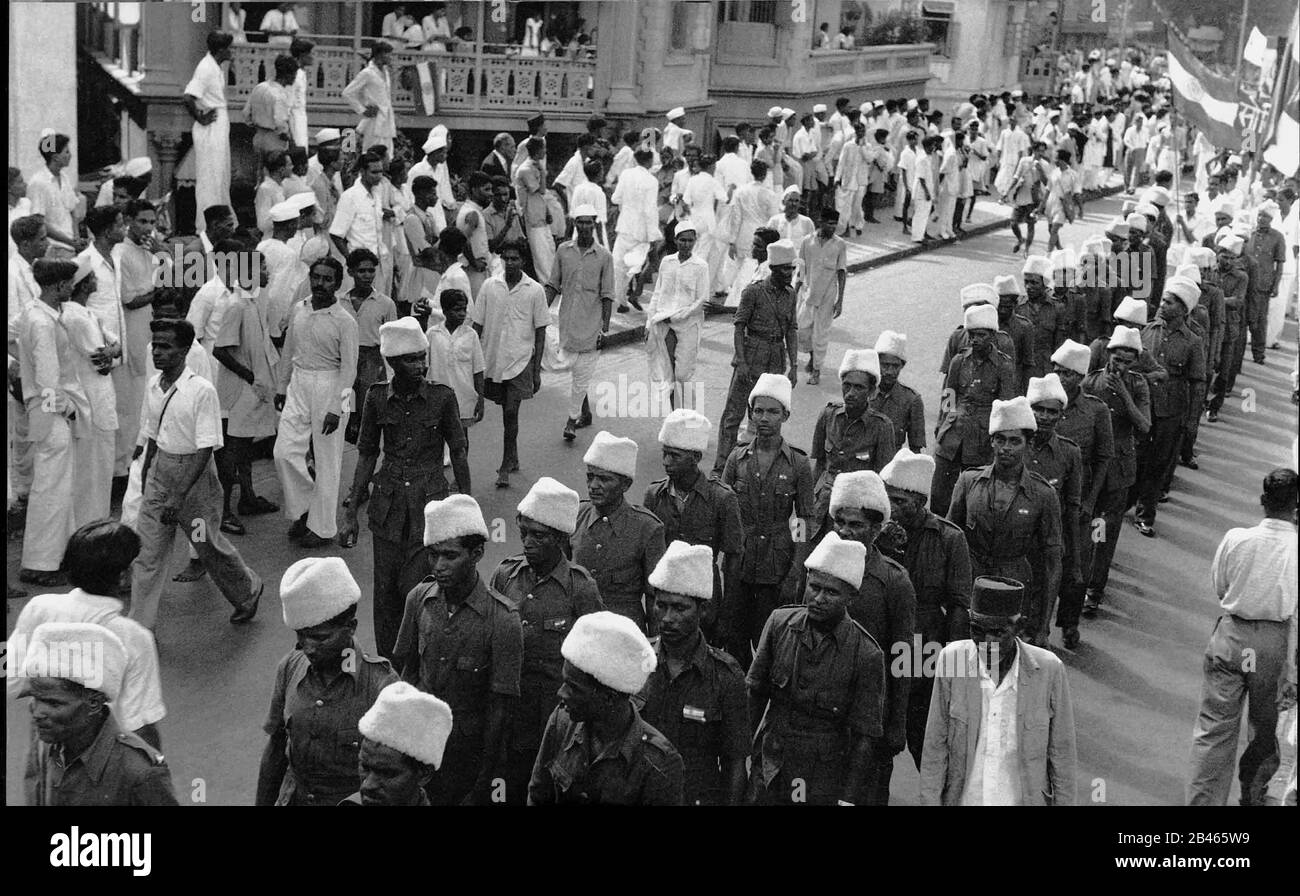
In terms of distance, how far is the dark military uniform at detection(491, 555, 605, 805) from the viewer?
638 cm

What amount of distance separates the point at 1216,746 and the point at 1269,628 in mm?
565

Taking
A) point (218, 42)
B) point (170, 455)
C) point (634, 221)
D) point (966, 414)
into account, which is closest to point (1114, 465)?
point (966, 414)

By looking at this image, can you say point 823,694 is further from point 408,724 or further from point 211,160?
point 211,160

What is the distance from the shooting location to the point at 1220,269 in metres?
16.1

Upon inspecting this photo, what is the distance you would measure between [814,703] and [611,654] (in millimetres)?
1231

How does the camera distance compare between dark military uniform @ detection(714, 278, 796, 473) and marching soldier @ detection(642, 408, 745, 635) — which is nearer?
marching soldier @ detection(642, 408, 745, 635)

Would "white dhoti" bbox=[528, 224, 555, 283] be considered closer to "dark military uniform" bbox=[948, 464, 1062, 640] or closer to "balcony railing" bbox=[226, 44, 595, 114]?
"balcony railing" bbox=[226, 44, 595, 114]

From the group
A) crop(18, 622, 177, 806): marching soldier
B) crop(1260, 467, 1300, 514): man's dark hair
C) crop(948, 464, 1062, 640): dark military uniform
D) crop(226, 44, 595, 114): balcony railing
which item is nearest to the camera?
crop(18, 622, 177, 806): marching soldier

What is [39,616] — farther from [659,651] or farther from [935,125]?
[935,125]

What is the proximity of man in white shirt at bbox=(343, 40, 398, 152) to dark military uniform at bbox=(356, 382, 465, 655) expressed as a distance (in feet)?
32.3

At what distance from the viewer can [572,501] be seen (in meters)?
6.50

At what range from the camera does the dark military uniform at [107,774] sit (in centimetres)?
496

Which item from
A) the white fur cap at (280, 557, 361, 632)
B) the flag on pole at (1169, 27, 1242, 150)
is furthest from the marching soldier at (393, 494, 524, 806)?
the flag on pole at (1169, 27, 1242, 150)

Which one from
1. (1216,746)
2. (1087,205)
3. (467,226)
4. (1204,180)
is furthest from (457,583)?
(1087,205)
